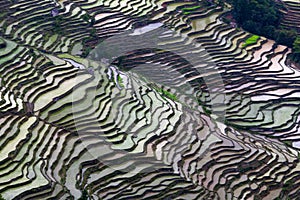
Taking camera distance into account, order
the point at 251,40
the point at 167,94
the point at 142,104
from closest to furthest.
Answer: the point at 142,104, the point at 167,94, the point at 251,40

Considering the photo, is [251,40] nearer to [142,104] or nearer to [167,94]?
[167,94]

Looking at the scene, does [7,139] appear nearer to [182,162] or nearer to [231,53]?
[182,162]

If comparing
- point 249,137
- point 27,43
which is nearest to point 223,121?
point 249,137

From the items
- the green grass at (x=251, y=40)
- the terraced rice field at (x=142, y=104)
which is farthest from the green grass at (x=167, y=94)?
the green grass at (x=251, y=40)

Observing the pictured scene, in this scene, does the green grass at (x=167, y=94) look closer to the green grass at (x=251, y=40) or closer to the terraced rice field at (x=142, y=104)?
the terraced rice field at (x=142, y=104)

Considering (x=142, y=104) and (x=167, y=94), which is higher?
(x=142, y=104)

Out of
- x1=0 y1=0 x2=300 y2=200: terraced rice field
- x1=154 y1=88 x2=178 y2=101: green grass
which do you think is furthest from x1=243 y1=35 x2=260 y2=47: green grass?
x1=154 y1=88 x2=178 y2=101: green grass

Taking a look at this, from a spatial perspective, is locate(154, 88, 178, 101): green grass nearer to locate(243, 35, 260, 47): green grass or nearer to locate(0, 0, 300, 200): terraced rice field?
locate(0, 0, 300, 200): terraced rice field

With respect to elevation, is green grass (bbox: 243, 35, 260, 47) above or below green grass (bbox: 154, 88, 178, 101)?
below

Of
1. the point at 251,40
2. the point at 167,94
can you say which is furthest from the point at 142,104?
the point at 251,40
